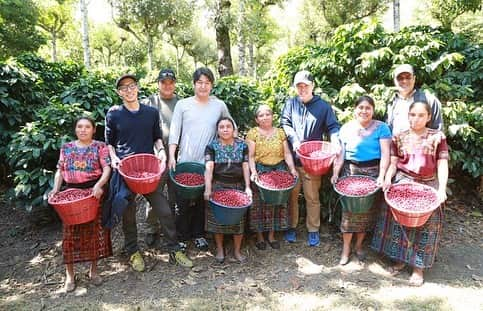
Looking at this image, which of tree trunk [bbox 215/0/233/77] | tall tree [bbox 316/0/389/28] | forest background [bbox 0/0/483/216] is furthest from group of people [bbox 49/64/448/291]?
tall tree [bbox 316/0/389/28]

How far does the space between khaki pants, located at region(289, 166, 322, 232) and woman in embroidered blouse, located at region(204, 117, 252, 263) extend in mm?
532

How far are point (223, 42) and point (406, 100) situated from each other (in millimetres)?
5458

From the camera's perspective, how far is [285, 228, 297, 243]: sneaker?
358 centimetres

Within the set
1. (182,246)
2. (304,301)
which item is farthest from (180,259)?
(304,301)

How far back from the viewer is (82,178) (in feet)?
9.27

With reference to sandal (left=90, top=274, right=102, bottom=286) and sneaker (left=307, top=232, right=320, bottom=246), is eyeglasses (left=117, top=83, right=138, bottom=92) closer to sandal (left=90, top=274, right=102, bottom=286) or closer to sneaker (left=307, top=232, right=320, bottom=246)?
sandal (left=90, top=274, right=102, bottom=286)

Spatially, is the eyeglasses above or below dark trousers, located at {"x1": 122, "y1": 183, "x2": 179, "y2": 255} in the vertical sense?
above

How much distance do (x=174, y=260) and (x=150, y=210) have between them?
0.53m

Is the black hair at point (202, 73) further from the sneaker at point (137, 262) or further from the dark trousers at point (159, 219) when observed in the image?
the sneaker at point (137, 262)

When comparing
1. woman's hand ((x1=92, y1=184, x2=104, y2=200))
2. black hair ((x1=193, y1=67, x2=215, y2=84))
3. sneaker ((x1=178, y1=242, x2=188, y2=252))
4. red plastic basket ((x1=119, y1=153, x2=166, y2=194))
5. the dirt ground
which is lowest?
the dirt ground

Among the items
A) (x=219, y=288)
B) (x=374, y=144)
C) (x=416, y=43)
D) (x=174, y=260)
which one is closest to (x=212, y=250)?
(x=174, y=260)

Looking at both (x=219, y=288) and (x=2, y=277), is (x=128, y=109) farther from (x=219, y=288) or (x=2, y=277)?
(x=2, y=277)

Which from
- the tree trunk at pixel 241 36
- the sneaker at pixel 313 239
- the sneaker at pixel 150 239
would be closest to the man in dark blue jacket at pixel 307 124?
the sneaker at pixel 313 239

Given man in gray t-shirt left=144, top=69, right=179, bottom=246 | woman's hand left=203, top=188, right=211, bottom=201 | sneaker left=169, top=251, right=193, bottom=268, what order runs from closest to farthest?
woman's hand left=203, top=188, right=211, bottom=201
sneaker left=169, top=251, right=193, bottom=268
man in gray t-shirt left=144, top=69, right=179, bottom=246
